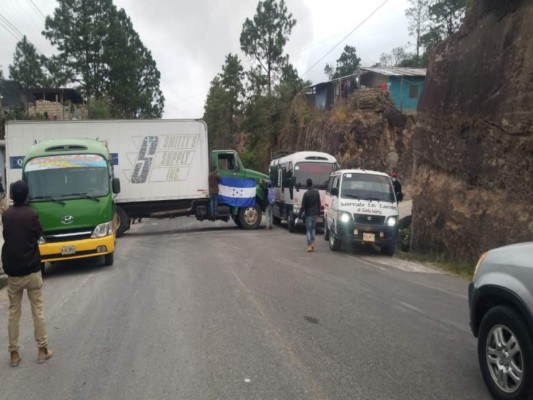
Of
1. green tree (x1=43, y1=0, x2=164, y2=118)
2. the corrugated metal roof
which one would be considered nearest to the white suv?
the corrugated metal roof

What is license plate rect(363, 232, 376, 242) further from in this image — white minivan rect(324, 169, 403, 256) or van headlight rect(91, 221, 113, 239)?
van headlight rect(91, 221, 113, 239)

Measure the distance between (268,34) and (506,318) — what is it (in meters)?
50.5

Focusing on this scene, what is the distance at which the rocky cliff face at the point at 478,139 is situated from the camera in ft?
36.8

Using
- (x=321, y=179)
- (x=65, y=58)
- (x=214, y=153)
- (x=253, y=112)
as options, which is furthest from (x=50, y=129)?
(x=253, y=112)

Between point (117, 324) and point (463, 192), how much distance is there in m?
9.28

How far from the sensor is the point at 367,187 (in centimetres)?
1470

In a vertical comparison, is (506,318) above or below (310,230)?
above

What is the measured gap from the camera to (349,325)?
22.3ft

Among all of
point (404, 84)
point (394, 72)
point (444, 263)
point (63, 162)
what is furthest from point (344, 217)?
point (394, 72)

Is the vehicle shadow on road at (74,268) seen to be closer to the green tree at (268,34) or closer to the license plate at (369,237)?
the license plate at (369,237)

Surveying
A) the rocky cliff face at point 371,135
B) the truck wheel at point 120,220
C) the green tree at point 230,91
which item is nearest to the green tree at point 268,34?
the green tree at point 230,91

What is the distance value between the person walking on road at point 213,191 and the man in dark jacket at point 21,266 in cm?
1351

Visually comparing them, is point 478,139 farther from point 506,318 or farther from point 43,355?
point 43,355

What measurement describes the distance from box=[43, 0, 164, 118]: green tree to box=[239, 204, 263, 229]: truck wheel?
2626 cm
